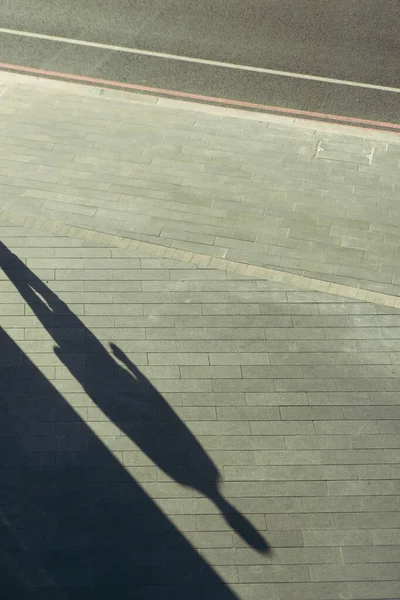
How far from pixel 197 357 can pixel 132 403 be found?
112 cm

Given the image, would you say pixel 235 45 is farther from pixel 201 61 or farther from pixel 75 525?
pixel 75 525

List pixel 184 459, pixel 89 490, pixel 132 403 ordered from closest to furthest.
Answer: pixel 89 490 < pixel 184 459 < pixel 132 403

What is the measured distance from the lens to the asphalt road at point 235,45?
46.5 ft

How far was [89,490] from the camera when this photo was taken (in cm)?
833

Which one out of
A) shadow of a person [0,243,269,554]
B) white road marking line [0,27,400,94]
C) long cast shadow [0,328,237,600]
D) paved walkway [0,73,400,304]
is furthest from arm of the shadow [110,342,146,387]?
white road marking line [0,27,400,94]

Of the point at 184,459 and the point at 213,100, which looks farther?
the point at 213,100

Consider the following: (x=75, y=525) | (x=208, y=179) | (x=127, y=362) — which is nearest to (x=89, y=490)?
(x=75, y=525)

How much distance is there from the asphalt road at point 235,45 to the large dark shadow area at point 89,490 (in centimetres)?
693

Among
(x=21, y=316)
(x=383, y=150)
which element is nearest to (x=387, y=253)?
(x=383, y=150)

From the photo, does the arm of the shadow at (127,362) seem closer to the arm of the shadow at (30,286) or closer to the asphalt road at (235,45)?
the arm of the shadow at (30,286)

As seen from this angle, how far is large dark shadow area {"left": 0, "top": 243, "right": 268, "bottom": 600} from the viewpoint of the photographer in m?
7.69

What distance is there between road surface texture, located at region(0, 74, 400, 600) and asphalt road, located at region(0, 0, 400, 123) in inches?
45.2

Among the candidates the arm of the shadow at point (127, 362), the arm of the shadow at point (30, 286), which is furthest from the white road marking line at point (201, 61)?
the arm of the shadow at point (127, 362)

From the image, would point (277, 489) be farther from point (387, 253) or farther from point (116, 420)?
point (387, 253)
